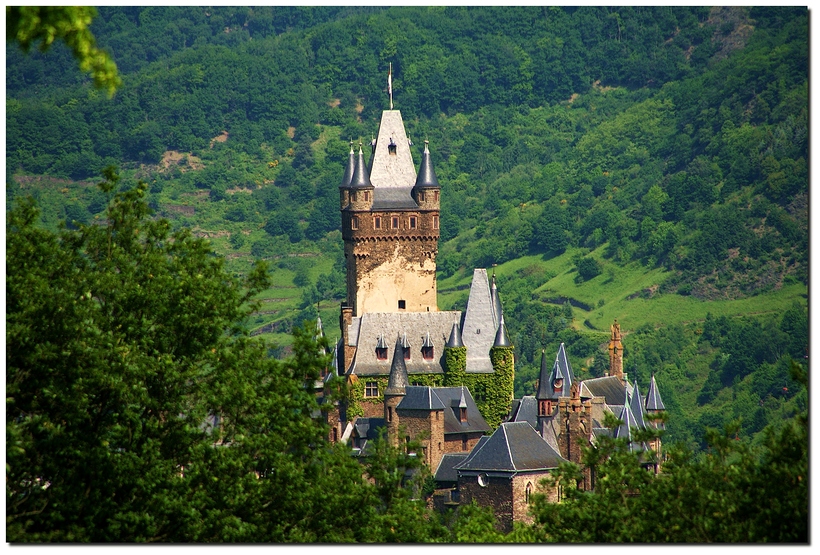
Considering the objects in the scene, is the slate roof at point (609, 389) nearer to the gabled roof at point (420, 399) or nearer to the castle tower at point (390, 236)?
the castle tower at point (390, 236)

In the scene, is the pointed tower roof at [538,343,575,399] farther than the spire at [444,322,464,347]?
No

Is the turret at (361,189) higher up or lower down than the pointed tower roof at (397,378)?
higher up

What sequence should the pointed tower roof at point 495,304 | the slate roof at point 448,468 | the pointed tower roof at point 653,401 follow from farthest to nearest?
the pointed tower roof at point 653,401, the pointed tower roof at point 495,304, the slate roof at point 448,468

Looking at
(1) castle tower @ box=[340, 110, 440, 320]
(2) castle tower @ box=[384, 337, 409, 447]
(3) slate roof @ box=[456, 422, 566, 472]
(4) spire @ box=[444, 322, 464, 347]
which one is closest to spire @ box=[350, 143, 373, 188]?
(1) castle tower @ box=[340, 110, 440, 320]

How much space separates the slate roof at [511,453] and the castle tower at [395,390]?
542cm

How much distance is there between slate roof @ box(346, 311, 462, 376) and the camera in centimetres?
8412

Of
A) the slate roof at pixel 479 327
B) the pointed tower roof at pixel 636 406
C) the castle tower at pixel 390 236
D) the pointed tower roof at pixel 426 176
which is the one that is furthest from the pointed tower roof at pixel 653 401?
the pointed tower roof at pixel 426 176

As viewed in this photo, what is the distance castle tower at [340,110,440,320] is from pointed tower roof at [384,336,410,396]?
800 centimetres

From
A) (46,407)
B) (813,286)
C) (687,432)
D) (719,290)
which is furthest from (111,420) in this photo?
(719,290)

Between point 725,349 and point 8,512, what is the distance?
115 metres

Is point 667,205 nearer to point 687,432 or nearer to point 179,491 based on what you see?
point 687,432

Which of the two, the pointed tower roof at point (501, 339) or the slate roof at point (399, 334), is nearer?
the slate roof at point (399, 334)

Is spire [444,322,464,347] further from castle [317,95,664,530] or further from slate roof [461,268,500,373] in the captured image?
slate roof [461,268,500,373]

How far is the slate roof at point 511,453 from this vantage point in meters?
73.9
